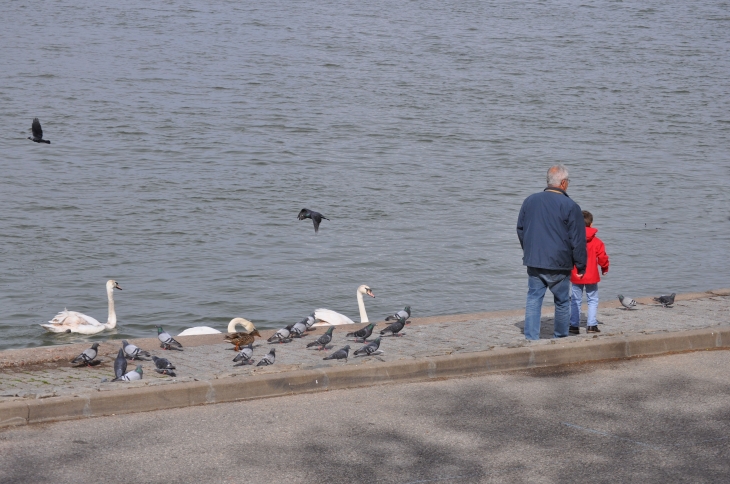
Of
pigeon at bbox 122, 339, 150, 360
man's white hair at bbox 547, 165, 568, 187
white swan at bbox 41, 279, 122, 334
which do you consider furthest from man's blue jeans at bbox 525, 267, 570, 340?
white swan at bbox 41, 279, 122, 334

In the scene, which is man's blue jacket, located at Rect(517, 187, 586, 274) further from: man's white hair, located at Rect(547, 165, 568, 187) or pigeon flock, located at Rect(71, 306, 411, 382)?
pigeon flock, located at Rect(71, 306, 411, 382)

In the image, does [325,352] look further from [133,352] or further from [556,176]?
[556,176]

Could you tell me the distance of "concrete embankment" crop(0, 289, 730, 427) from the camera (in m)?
7.63

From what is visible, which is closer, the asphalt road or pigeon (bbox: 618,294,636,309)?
the asphalt road

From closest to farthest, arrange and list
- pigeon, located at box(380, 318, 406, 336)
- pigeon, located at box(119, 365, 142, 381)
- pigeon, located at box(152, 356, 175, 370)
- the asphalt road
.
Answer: the asphalt road → pigeon, located at box(119, 365, 142, 381) → pigeon, located at box(152, 356, 175, 370) → pigeon, located at box(380, 318, 406, 336)

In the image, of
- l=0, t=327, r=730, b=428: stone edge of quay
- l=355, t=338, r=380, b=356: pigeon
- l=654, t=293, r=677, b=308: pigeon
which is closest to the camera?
l=0, t=327, r=730, b=428: stone edge of quay

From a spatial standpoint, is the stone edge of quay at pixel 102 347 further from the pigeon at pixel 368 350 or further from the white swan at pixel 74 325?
the white swan at pixel 74 325

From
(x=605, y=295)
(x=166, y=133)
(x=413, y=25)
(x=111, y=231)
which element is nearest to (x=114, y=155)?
(x=166, y=133)

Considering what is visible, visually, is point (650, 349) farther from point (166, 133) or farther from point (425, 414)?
point (166, 133)

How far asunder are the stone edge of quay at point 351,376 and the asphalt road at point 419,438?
4.9 inches

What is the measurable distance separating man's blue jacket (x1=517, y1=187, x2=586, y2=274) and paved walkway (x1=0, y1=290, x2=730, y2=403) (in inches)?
28.7

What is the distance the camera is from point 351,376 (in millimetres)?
8406

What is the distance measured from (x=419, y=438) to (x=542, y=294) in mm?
3204

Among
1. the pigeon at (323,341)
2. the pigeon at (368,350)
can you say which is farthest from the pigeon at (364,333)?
the pigeon at (368,350)
